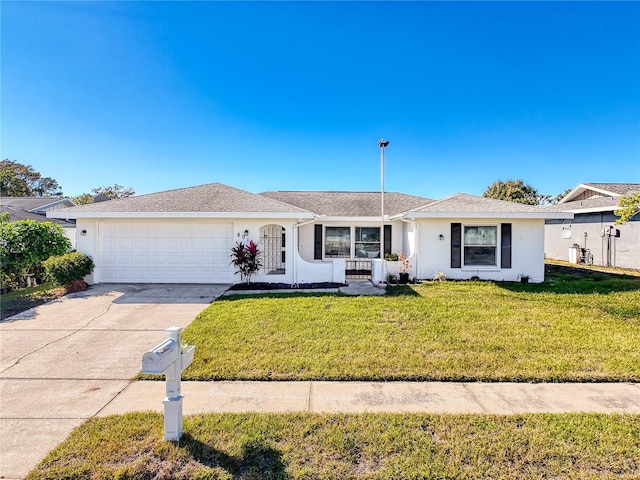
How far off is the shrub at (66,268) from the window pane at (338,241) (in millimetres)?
9407

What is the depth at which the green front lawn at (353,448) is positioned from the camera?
8.55 feet

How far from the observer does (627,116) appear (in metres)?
15.9

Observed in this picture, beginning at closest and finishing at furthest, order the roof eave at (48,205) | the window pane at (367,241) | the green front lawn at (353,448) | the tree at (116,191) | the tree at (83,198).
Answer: the green front lawn at (353,448) → the window pane at (367,241) → the roof eave at (48,205) → the tree at (83,198) → the tree at (116,191)

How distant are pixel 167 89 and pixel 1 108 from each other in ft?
17.7

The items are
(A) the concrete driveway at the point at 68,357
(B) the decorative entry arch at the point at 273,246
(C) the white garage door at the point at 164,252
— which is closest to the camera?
(A) the concrete driveway at the point at 68,357

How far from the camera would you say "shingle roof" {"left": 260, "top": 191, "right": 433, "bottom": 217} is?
14.5 metres

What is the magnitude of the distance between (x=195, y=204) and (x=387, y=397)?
10.3 m

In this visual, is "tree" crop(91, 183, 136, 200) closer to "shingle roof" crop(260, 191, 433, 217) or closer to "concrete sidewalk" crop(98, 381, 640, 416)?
"shingle roof" crop(260, 191, 433, 217)

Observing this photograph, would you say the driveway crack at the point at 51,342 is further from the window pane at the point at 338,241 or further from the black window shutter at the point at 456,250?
the black window shutter at the point at 456,250

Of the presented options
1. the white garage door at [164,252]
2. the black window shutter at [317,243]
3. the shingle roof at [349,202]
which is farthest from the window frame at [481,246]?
the white garage door at [164,252]

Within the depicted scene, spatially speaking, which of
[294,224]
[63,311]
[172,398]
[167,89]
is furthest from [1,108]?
[172,398]

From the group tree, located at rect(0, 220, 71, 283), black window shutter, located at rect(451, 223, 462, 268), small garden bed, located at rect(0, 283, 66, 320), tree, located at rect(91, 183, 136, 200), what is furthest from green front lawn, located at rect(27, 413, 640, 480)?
tree, located at rect(91, 183, 136, 200)

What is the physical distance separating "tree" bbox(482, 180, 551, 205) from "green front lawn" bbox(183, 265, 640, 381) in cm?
3106

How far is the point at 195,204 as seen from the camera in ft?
38.4
